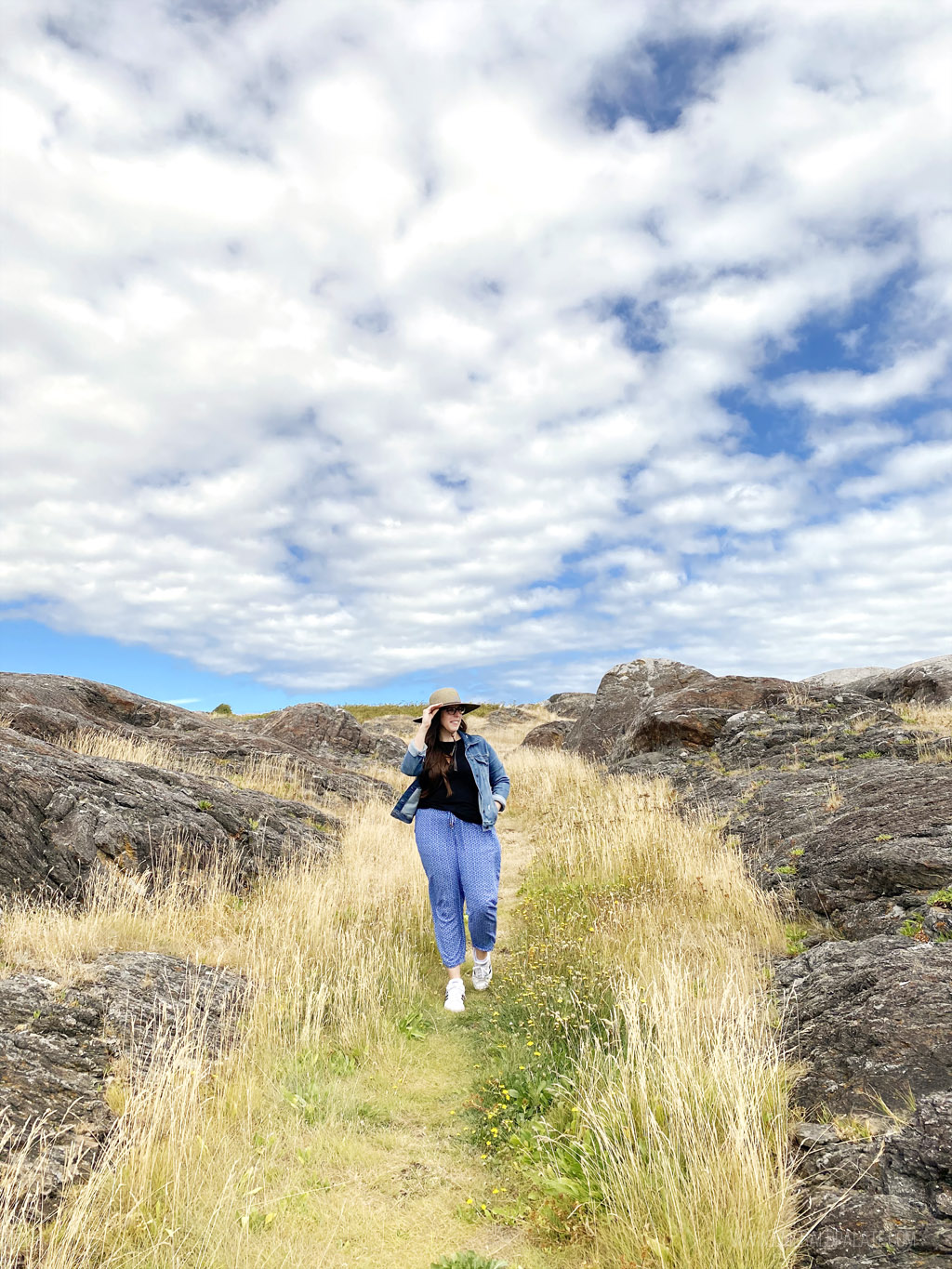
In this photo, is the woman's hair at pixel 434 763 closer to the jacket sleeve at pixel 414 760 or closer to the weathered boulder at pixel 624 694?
the jacket sleeve at pixel 414 760

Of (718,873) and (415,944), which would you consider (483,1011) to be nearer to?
(415,944)

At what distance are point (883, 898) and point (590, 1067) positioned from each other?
315 centimetres

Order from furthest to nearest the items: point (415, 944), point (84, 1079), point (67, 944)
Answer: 1. point (415, 944)
2. point (67, 944)
3. point (84, 1079)

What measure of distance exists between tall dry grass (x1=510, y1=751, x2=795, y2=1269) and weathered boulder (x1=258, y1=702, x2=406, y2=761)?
645 inches

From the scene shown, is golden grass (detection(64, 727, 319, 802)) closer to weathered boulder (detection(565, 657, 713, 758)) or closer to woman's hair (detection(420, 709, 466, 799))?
woman's hair (detection(420, 709, 466, 799))

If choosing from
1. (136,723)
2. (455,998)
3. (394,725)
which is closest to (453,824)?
(455,998)

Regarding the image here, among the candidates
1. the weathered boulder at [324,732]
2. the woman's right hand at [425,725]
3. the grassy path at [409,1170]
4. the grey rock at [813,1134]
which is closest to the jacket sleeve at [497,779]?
the woman's right hand at [425,725]

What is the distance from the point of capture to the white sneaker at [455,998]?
5.89 m

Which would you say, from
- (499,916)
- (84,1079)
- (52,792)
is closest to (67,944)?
(84,1079)

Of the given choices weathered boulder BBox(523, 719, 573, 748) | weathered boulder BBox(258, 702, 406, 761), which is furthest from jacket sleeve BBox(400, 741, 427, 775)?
weathered boulder BBox(523, 719, 573, 748)

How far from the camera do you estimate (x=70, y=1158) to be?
3.26 meters

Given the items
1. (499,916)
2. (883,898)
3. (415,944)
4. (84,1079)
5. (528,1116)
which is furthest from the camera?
(499,916)

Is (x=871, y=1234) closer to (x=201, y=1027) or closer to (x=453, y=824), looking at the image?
(x=201, y=1027)

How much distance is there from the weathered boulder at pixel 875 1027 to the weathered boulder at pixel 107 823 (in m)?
6.18
